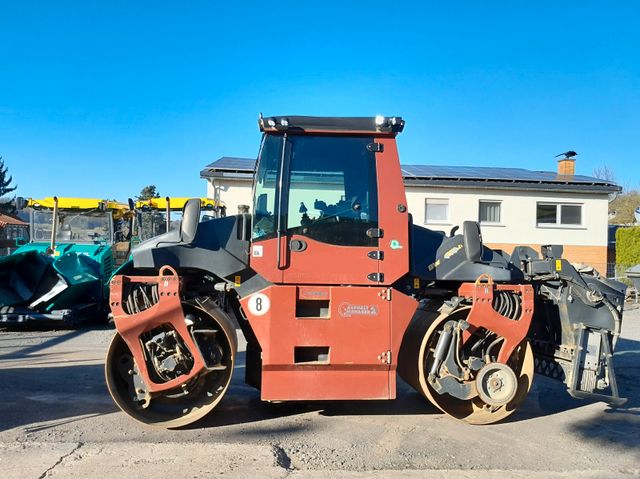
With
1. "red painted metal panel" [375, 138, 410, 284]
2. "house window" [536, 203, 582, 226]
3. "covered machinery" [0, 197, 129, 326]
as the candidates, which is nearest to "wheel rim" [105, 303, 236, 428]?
"red painted metal panel" [375, 138, 410, 284]

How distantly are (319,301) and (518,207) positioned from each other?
17254 millimetres

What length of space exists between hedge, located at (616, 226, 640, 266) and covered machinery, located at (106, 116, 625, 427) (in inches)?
647

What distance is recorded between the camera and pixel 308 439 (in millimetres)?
4586

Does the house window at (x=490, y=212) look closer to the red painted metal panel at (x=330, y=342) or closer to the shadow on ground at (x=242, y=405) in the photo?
the shadow on ground at (x=242, y=405)

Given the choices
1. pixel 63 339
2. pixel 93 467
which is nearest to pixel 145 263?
pixel 93 467

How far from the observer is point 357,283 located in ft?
15.8

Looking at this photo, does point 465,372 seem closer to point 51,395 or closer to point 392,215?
point 392,215

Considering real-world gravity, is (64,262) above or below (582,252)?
below

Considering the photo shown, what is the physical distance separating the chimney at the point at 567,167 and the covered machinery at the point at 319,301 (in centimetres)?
1984

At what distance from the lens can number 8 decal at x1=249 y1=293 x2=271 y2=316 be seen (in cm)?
471

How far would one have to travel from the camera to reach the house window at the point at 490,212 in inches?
803

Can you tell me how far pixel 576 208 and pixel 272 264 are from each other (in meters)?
19.1

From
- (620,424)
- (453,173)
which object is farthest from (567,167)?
(620,424)

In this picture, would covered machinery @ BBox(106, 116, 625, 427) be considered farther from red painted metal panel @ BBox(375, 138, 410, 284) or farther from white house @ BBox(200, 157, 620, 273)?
white house @ BBox(200, 157, 620, 273)
